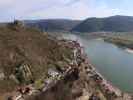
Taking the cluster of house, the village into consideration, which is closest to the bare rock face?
the cluster of house

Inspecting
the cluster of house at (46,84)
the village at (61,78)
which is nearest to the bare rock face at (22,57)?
the cluster of house at (46,84)

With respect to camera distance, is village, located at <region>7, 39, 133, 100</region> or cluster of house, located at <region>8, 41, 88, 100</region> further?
cluster of house, located at <region>8, 41, 88, 100</region>

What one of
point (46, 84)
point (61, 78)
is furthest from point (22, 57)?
point (61, 78)

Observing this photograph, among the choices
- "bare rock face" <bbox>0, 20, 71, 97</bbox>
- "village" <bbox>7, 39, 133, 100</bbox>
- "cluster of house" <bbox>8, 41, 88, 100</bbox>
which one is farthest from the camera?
"bare rock face" <bbox>0, 20, 71, 97</bbox>

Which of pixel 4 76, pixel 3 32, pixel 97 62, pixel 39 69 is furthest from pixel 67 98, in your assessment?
pixel 97 62

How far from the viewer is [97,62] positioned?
69.9 m

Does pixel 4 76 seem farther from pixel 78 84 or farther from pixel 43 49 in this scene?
pixel 78 84

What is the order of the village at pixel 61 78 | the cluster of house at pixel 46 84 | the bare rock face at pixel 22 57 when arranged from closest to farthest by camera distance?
the village at pixel 61 78 < the cluster of house at pixel 46 84 < the bare rock face at pixel 22 57

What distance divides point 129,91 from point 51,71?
11218mm

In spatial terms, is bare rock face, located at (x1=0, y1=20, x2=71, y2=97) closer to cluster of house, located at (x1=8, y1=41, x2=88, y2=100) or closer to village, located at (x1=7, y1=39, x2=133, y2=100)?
cluster of house, located at (x1=8, y1=41, x2=88, y2=100)

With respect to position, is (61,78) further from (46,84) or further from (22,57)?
(22,57)

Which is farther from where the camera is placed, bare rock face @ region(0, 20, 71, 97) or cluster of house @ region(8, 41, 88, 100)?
bare rock face @ region(0, 20, 71, 97)

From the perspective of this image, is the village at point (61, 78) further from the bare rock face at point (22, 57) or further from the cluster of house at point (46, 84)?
the bare rock face at point (22, 57)

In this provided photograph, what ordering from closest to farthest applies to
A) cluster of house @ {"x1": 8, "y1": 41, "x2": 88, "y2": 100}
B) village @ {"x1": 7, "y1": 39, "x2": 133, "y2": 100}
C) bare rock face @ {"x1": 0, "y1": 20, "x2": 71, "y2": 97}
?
village @ {"x1": 7, "y1": 39, "x2": 133, "y2": 100} → cluster of house @ {"x1": 8, "y1": 41, "x2": 88, "y2": 100} → bare rock face @ {"x1": 0, "y1": 20, "x2": 71, "y2": 97}
